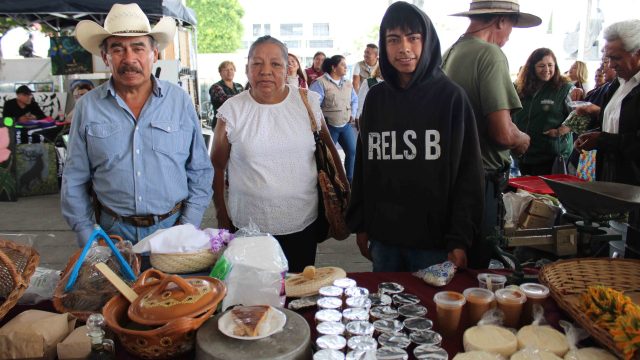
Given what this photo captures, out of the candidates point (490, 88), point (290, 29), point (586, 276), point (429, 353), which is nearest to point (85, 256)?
point (429, 353)

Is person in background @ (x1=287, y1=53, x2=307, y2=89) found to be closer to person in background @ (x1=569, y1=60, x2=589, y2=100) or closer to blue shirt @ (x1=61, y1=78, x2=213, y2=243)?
blue shirt @ (x1=61, y1=78, x2=213, y2=243)

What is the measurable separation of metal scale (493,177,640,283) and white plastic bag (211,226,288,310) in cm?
75

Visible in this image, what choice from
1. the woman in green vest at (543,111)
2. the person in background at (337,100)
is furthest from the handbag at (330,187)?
the person in background at (337,100)

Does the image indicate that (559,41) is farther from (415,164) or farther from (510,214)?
(415,164)

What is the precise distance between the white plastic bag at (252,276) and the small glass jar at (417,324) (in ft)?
1.28

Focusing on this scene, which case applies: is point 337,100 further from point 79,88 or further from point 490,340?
point 490,340

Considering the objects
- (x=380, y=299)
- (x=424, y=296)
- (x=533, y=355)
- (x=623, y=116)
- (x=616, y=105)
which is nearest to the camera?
(x=533, y=355)

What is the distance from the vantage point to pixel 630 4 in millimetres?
8109

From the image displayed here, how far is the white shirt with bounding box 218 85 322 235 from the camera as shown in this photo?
2348mm

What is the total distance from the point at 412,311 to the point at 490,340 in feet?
0.80

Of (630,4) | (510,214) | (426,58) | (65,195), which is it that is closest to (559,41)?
(630,4)

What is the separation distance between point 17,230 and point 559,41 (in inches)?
399

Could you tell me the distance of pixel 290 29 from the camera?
110 ft

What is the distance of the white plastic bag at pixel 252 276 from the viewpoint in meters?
1.45
